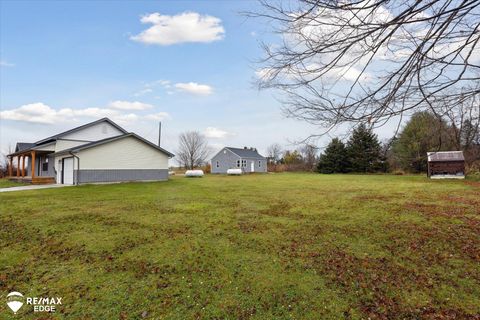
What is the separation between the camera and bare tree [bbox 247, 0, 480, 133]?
2.75 metres

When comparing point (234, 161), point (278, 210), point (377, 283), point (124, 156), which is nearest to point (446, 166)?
point (278, 210)

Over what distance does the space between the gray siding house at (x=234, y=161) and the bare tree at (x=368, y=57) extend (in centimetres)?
3499

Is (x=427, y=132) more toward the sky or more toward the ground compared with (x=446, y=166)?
more toward the sky

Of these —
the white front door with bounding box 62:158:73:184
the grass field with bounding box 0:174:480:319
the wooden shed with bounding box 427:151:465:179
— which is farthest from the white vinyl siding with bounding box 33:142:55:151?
the wooden shed with bounding box 427:151:465:179

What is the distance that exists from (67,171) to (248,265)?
1917 cm

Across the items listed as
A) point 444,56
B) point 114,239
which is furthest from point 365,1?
point 114,239

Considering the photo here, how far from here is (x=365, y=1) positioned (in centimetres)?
271

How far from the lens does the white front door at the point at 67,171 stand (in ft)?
58.0

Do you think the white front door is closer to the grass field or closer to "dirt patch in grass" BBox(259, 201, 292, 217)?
the grass field

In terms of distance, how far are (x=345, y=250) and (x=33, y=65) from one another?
56.0ft

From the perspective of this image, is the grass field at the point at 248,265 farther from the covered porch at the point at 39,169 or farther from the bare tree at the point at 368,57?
the covered porch at the point at 39,169

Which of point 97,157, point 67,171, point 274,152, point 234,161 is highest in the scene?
point 274,152

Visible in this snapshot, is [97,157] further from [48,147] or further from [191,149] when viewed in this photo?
[191,149]

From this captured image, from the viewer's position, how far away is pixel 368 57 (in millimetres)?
3121
